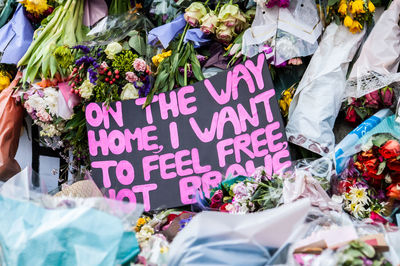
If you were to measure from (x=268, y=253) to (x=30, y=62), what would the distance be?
2012 mm

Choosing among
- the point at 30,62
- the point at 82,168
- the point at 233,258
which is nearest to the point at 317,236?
the point at 233,258

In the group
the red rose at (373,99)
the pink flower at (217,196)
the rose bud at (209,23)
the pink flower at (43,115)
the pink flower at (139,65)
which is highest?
the rose bud at (209,23)

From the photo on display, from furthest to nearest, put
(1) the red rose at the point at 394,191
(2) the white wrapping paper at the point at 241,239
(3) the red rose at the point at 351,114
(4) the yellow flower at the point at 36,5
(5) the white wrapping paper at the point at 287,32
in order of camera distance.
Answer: (4) the yellow flower at the point at 36,5
(5) the white wrapping paper at the point at 287,32
(3) the red rose at the point at 351,114
(1) the red rose at the point at 394,191
(2) the white wrapping paper at the point at 241,239

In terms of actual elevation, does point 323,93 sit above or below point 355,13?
below

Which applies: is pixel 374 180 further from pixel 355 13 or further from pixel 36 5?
pixel 36 5

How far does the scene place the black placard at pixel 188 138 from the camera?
2230 millimetres

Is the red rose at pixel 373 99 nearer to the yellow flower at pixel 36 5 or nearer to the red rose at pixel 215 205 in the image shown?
the red rose at pixel 215 205

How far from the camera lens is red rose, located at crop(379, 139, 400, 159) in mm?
1776

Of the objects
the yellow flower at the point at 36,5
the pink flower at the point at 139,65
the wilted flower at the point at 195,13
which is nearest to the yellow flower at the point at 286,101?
the wilted flower at the point at 195,13

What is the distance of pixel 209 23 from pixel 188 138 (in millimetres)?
632

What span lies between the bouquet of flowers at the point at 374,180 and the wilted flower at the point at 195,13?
1.16 metres

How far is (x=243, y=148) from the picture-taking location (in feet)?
7.38

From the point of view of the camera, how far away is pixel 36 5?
2971 mm

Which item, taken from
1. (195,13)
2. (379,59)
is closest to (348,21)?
(379,59)
